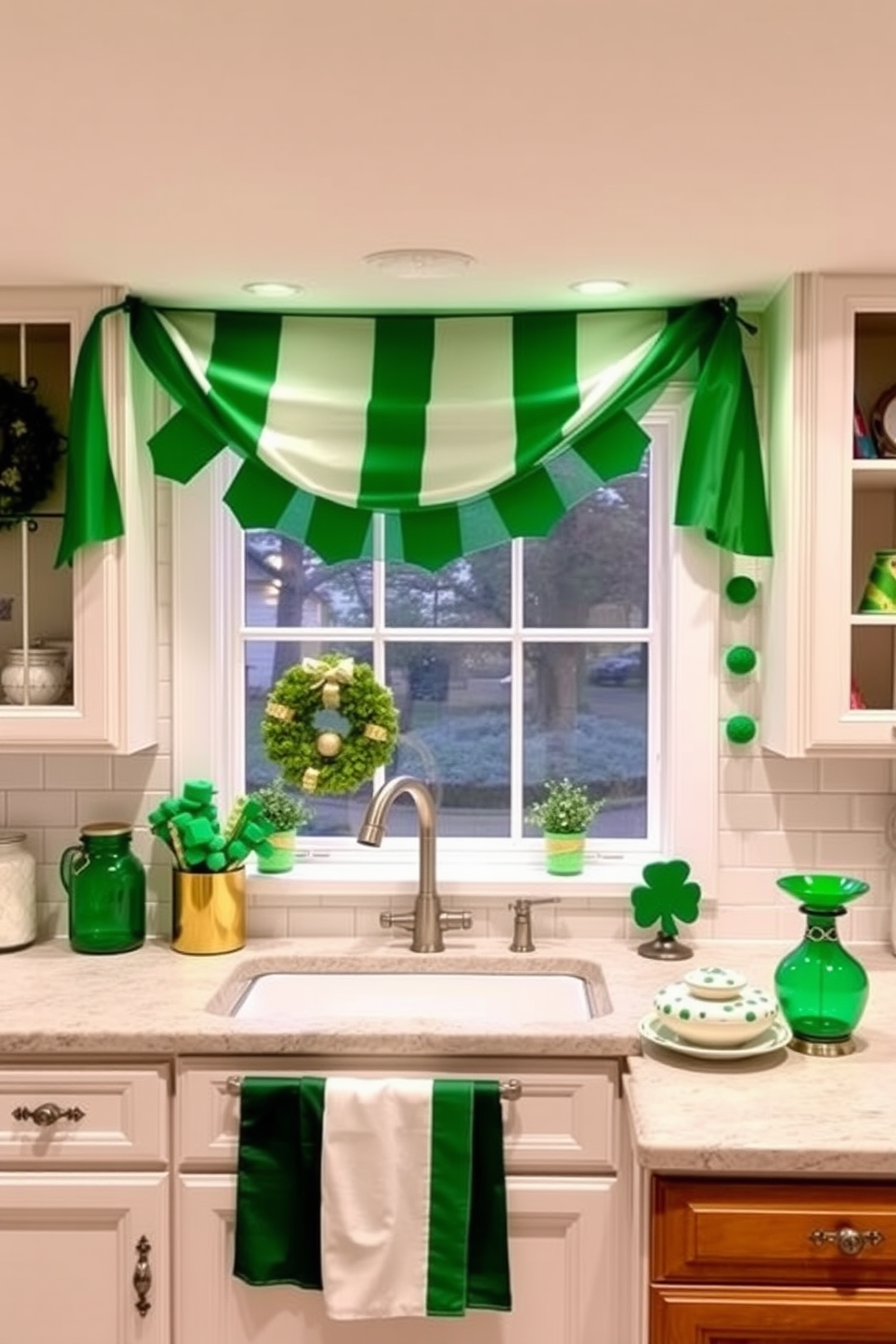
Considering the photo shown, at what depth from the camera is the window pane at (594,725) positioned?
2.99m

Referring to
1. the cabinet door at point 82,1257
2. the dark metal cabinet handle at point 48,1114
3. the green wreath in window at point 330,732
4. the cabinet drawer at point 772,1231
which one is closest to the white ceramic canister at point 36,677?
the green wreath in window at point 330,732

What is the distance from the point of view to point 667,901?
2736mm

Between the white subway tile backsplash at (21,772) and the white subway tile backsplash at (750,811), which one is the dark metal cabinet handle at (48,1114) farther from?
the white subway tile backsplash at (750,811)

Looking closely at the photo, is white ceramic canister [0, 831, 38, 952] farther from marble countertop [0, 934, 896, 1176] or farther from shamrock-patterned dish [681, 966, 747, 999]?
shamrock-patterned dish [681, 966, 747, 999]

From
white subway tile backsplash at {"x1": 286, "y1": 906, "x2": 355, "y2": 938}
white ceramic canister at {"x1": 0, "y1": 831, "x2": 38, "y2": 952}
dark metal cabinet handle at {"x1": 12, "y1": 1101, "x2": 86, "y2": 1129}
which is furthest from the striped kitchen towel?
white ceramic canister at {"x1": 0, "y1": 831, "x2": 38, "y2": 952}

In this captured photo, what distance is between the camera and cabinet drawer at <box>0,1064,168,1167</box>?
7.38 ft

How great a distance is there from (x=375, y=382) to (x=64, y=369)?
637mm

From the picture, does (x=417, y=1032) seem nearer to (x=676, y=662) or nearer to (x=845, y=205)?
(x=676, y=662)

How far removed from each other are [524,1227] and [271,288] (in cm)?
180

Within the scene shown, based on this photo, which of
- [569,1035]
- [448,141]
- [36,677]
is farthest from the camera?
[36,677]

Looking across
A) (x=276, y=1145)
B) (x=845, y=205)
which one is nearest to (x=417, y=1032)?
(x=276, y=1145)

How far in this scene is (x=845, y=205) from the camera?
6.82 feet

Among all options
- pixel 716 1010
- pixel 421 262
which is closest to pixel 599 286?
pixel 421 262

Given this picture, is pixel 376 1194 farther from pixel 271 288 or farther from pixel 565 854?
pixel 271 288
